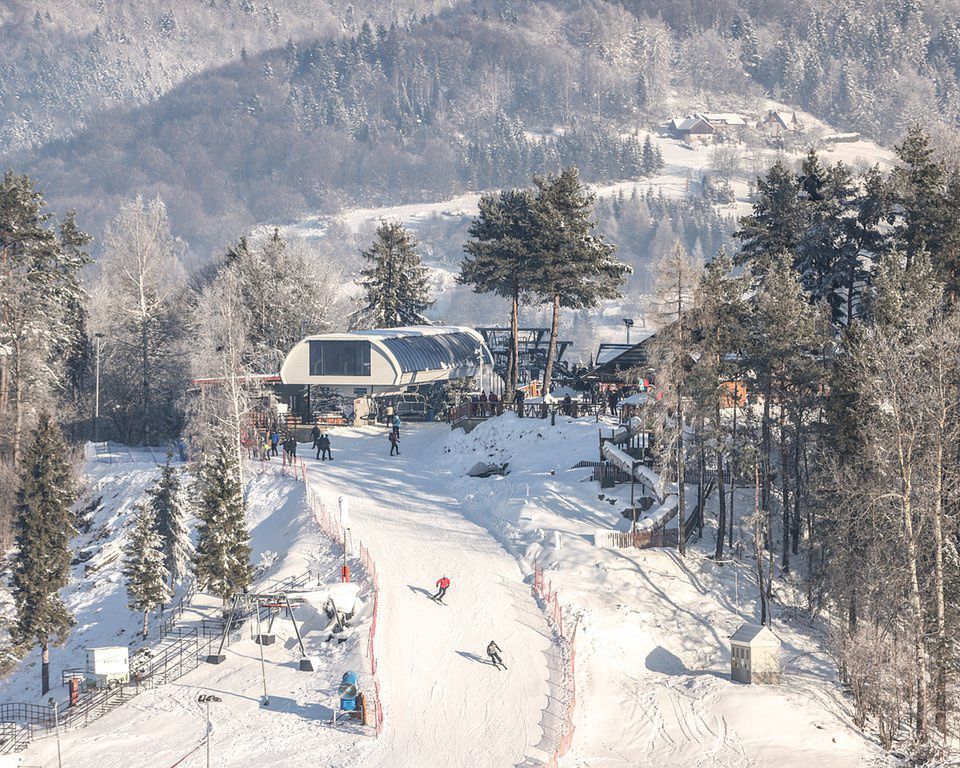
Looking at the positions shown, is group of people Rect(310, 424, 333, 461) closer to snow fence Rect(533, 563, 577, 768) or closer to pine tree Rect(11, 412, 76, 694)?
pine tree Rect(11, 412, 76, 694)

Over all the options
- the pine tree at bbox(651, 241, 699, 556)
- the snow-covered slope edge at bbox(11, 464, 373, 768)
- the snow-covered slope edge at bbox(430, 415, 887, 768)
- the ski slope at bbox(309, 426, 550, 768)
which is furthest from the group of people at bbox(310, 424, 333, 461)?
the pine tree at bbox(651, 241, 699, 556)

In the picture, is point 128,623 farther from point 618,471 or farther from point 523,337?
point 523,337

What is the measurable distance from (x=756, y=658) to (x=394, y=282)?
5203 centimetres

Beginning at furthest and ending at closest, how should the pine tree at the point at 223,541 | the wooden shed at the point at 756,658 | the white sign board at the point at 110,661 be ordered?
the pine tree at the point at 223,541 → the white sign board at the point at 110,661 → the wooden shed at the point at 756,658

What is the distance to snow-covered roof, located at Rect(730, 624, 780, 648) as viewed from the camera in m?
37.7

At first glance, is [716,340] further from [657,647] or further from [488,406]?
[488,406]

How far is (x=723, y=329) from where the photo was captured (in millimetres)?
43188

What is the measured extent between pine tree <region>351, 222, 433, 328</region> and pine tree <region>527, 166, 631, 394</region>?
2361 cm

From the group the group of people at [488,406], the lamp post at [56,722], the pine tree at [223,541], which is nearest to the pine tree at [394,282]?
the group of people at [488,406]

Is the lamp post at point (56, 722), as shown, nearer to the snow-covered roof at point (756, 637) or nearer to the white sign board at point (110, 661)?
the white sign board at point (110, 661)

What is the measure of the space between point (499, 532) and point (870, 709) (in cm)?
1497

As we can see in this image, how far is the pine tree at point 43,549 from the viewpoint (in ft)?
137

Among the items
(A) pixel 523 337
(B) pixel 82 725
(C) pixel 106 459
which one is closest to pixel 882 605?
(B) pixel 82 725

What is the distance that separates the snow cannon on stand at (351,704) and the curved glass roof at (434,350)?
36019mm
